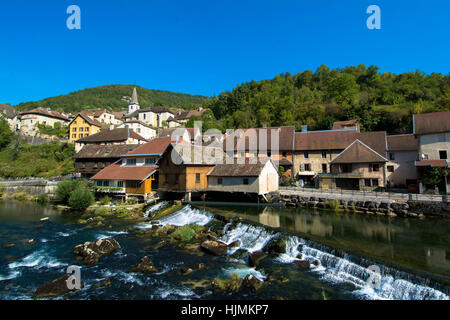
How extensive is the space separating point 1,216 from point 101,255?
2083 centimetres

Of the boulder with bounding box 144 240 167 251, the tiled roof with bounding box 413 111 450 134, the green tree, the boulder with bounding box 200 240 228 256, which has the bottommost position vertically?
the boulder with bounding box 144 240 167 251

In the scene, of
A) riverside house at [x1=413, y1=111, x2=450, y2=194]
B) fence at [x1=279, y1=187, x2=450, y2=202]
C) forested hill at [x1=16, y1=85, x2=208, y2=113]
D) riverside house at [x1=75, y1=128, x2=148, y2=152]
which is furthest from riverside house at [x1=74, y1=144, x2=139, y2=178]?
forested hill at [x1=16, y1=85, x2=208, y2=113]

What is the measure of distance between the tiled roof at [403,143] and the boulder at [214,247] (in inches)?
1233

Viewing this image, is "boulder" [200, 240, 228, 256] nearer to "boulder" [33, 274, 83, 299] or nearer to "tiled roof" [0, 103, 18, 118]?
"boulder" [33, 274, 83, 299]

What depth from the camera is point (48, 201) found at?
120 feet

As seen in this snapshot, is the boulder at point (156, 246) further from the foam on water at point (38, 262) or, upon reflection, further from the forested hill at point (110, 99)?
the forested hill at point (110, 99)

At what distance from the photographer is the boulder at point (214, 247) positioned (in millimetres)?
15750

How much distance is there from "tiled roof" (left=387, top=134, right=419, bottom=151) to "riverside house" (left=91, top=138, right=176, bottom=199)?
32839 millimetres

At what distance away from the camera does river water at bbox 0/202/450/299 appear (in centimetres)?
1089
